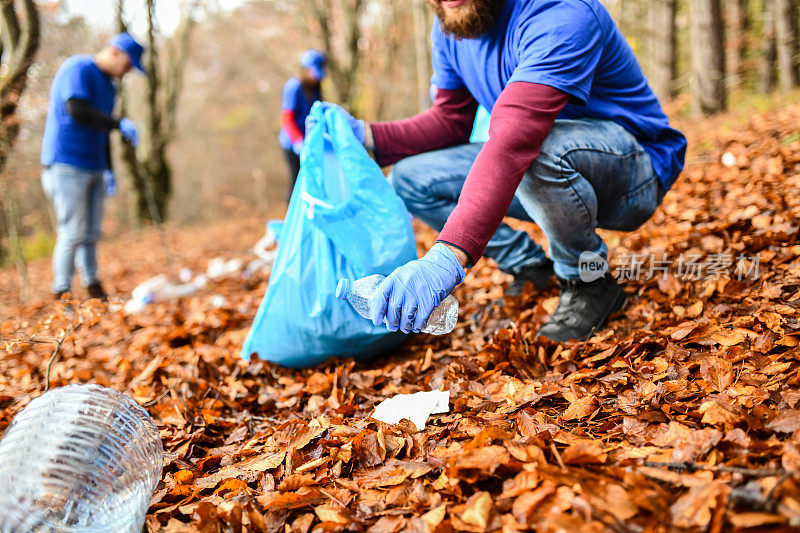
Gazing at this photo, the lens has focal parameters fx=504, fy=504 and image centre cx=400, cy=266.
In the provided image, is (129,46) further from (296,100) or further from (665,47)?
(665,47)

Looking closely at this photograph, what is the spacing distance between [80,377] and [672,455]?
7.69 ft

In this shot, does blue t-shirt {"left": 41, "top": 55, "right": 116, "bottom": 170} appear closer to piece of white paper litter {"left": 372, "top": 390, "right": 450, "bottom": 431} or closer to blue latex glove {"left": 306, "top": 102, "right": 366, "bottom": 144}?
blue latex glove {"left": 306, "top": 102, "right": 366, "bottom": 144}

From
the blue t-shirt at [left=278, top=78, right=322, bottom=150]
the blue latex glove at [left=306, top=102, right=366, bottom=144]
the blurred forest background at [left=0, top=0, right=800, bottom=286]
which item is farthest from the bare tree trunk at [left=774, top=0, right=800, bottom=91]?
the blue latex glove at [left=306, top=102, right=366, bottom=144]

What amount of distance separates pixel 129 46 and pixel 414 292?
3453mm

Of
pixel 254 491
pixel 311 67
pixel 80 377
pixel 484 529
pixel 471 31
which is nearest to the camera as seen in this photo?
pixel 484 529

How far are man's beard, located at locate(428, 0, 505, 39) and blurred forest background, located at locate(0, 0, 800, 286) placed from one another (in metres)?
3.20

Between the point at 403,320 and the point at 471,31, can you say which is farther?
the point at 471,31

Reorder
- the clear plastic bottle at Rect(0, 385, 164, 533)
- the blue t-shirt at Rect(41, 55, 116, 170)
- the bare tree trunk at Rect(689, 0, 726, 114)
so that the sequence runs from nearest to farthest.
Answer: the clear plastic bottle at Rect(0, 385, 164, 533) → the blue t-shirt at Rect(41, 55, 116, 170) → the bare tree trunk at Rect(689, 0, 726, 114)

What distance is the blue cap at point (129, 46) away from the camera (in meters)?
3.55

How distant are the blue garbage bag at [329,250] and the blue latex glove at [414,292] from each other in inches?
15.1

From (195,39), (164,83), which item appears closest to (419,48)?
(164,83)

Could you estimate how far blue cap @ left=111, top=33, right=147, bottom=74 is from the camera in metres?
3.55

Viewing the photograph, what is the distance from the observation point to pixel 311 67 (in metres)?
5.06

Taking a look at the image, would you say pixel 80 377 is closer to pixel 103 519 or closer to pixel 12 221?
pixel 103 519
